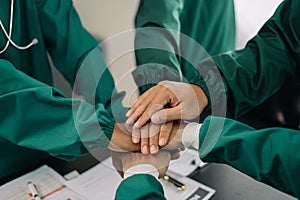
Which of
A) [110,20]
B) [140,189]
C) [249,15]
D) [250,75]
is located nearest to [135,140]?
[140,189]

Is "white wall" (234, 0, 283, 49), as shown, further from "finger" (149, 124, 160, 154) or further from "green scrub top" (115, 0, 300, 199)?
"finger" (149, 124, 160, 154)

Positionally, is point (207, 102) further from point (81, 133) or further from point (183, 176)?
point (81, 133)

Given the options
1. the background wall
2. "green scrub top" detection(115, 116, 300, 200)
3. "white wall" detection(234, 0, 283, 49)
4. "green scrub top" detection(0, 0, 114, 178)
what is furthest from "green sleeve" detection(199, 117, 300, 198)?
"white wall" detection(234, 0, 283, 49)

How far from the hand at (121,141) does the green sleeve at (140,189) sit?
0.60ft

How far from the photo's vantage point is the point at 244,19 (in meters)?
1.55

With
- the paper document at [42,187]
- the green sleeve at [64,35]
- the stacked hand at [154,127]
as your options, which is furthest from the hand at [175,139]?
the green sleeve at [64,35]

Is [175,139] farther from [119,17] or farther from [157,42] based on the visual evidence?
[119,17]

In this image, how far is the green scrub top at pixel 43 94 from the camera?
81cm

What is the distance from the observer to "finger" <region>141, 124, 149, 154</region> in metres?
0.87

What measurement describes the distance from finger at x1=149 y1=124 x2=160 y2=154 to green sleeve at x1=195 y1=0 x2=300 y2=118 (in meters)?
0.16

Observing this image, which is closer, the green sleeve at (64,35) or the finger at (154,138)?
the finger at (154,138)

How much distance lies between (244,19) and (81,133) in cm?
100

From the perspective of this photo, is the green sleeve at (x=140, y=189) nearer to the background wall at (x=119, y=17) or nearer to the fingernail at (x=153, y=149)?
the fingernail at (x=153, y=149)

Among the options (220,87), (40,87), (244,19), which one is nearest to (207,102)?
(220,87)
